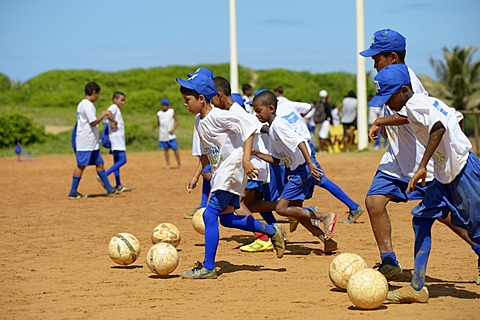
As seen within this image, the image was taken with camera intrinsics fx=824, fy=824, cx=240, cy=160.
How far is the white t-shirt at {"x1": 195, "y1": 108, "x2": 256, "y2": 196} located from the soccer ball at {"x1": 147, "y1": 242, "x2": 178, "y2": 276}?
778 millimetres

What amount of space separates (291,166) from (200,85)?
1.83 meters

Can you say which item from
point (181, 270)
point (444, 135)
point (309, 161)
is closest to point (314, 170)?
point (309, 161)

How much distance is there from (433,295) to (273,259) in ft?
8.67

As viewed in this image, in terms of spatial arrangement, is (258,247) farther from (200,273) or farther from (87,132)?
(87,132)

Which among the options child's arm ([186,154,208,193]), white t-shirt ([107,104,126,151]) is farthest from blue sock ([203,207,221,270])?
white t-shirt ([107,104,126,151])

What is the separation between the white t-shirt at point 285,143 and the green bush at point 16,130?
90.6ft

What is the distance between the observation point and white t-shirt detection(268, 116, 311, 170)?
369 inches

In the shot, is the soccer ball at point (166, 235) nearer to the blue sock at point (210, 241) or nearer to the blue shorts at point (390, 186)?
the blue sock at point (210, 241)

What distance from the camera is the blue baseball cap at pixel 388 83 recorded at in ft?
22.2

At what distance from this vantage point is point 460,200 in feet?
21.7

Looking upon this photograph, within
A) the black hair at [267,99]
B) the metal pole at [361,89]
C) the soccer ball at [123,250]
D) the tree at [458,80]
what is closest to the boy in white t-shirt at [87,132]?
the black hair at [267,99]

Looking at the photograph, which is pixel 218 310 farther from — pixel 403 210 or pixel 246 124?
pixel 403 210

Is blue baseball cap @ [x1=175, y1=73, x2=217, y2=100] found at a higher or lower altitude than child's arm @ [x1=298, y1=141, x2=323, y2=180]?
higher

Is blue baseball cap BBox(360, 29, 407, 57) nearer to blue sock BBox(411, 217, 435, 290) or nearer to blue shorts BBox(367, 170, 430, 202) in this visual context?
blue shorts BBox(367, 170, 430, 202)
